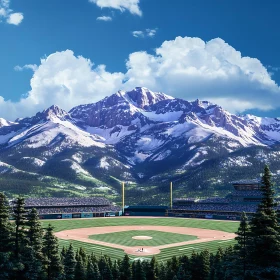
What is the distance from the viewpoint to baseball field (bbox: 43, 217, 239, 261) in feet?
330

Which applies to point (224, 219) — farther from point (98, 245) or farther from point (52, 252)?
point (52, 252)

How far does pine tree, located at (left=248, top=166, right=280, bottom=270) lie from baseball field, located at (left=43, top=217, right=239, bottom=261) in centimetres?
5637

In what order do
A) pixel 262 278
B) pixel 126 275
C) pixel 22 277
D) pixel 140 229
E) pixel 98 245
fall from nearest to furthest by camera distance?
1. pixel 262 278
2. pixel 22 277
3. pixel 126 275
4. pixel 98 245
5. pixel 140 229

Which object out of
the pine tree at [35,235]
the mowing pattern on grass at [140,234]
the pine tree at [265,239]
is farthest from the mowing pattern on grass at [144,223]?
the pine tree at [265,239]

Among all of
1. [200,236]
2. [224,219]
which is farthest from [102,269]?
[224,219]

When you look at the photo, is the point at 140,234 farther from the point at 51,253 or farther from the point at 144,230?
the point at 51,253

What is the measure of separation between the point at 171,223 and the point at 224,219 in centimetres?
2954

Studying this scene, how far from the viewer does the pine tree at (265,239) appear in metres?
35.0

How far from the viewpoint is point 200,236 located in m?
128

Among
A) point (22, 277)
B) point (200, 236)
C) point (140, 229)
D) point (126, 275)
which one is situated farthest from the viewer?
point (140, 229)

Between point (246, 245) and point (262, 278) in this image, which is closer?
point (262, 278)

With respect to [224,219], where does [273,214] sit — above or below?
above

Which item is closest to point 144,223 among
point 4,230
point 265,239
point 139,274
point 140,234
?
point 140,234

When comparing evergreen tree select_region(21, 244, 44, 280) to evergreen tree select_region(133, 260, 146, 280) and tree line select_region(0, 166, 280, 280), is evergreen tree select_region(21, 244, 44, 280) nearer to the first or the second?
tree line select_region(0, 166, 280, 280)
